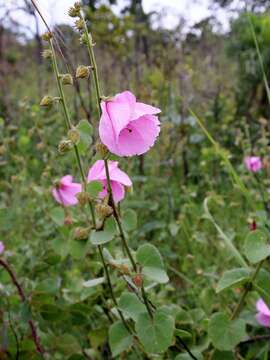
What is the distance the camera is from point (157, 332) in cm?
82

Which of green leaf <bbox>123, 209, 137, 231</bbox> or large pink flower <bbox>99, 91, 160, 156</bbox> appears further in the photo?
green leaf <bbox>123, 209, 137, 231</bbox>

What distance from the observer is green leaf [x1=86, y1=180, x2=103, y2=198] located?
33.0 inches

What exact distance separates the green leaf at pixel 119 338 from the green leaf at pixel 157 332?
0.09 metres

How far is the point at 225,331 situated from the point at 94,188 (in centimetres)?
32

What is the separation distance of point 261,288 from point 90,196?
0.30 metres

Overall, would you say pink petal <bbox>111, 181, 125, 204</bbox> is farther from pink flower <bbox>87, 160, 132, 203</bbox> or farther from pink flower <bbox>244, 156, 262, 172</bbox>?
pink flower <bbox>244, 156, 262, 172</bbox>

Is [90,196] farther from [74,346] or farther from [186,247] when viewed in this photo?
[186,247]

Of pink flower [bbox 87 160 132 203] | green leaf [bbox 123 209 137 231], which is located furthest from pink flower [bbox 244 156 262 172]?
pink flower [bbox 87 160 132 203]

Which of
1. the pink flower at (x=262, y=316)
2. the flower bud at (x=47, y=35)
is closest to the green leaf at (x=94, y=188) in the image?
the flower bud at (x=47, y=35)

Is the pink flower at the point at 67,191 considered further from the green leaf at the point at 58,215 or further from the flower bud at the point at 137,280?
the flower bud at the point at 137,280

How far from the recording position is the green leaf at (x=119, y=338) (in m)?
0.90

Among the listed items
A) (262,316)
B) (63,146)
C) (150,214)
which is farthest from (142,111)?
(150,214)

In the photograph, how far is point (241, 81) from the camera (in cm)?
410

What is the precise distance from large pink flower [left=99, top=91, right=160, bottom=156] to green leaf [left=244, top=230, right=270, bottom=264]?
0.71 ft
